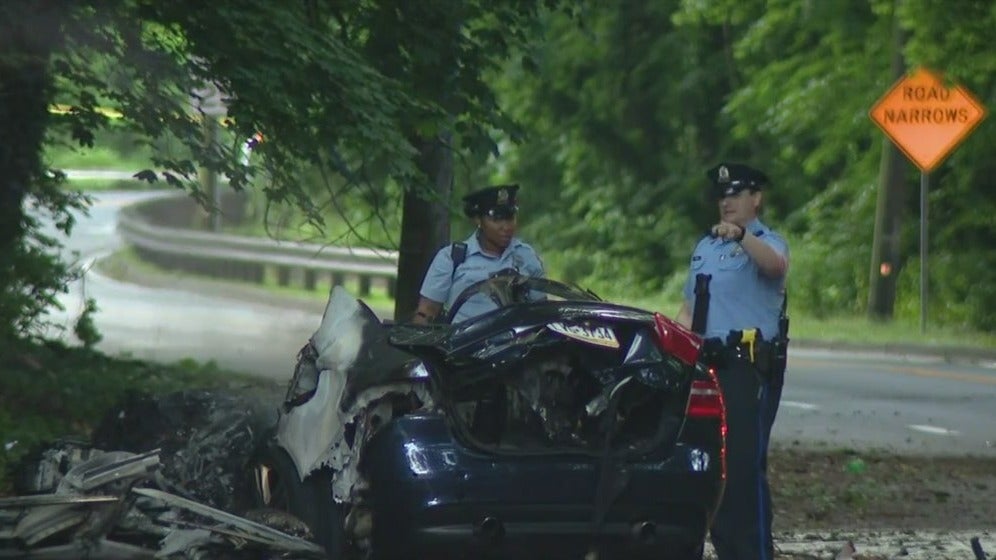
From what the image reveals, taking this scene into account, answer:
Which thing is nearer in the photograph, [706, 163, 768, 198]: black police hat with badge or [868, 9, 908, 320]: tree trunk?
[706, 163, 768, 198]: black police hat with badge

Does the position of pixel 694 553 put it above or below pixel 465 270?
below

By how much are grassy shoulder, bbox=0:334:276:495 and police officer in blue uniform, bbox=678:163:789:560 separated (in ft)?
15.6

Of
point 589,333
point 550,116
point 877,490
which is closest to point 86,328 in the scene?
point 877,490

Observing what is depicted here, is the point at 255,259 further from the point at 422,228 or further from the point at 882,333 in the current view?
the point at 422,228

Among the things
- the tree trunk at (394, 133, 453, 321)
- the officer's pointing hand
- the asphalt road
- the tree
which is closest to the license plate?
the officer's pointing hand

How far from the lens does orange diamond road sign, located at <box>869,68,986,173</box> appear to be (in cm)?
2309

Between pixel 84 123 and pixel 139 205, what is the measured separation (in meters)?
32.4

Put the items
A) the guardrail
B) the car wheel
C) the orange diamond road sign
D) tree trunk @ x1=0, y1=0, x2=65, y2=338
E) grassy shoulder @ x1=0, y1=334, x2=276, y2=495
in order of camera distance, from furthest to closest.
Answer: the guardrail → the orange diamond road sign → grassy shoulder @ x1=0, y1=334, x2=276, y2=495 → tree trunk @ x1=0, y1=0, x2=65, y2=338 → the car wheel

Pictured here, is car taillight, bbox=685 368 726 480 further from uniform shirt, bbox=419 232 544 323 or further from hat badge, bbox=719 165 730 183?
uniform shirt, bbox=419 232 544 323

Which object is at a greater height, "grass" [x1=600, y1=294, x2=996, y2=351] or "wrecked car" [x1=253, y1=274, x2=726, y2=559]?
"grass" [x1=600, y1=294, x2=996, y2=351]

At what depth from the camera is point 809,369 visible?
65.4 feet

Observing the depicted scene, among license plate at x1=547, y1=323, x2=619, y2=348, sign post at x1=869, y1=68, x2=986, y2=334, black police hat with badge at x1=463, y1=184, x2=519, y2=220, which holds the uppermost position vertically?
sign post at x1=869, y1=68, x2=986, y2=334

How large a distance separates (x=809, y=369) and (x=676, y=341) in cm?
1306

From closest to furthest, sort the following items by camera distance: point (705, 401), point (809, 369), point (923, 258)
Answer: point (705, 401) < point (809, 369) < point (923, 258)
